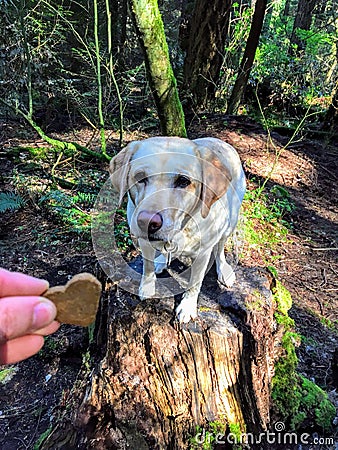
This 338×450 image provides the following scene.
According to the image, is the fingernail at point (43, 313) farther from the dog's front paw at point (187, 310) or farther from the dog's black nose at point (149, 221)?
the dog's front paw at point (187, 310)

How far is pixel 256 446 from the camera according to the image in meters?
2.64

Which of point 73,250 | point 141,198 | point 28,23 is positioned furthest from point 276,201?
point 28,23

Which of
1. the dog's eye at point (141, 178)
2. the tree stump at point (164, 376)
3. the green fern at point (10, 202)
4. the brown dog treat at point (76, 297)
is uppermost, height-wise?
the dog's eye at point (141, 178)

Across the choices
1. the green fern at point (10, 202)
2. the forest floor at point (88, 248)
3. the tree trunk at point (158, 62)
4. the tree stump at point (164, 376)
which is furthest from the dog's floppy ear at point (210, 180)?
the green fern at point (10, 202)

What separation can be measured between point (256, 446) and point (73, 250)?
10.0ft

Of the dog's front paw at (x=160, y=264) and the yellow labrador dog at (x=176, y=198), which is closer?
the yellow labrador dog at (x=176, y=198)

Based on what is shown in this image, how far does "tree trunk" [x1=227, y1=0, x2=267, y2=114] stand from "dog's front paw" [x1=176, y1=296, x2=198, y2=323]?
302 inches

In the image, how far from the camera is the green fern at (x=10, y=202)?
4956mm

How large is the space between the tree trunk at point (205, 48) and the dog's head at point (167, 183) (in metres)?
7.11

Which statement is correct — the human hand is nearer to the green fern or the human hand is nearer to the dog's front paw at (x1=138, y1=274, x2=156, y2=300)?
the dog's front paw at (x1=138, y1=274, x2=156, y2=300)

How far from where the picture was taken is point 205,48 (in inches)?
349

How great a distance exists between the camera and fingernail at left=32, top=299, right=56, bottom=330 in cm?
144

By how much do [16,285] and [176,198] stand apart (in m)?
0.94

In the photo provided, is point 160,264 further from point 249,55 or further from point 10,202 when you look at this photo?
point 249,55
